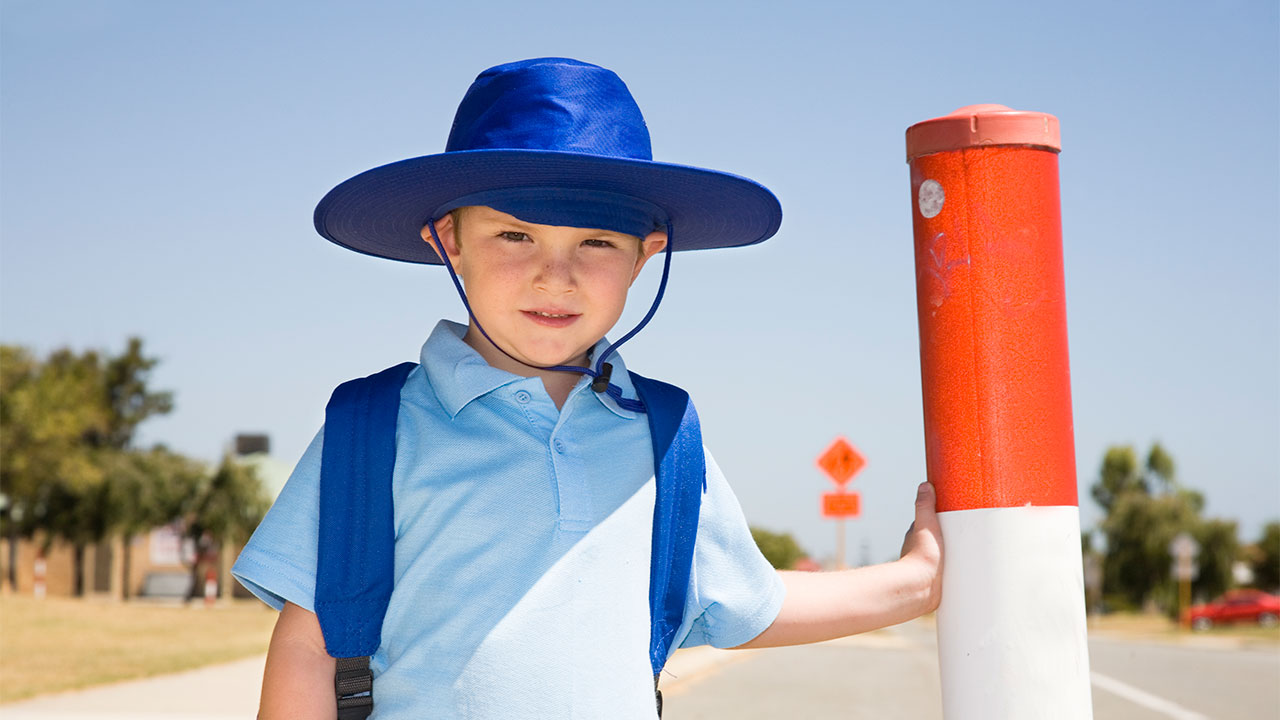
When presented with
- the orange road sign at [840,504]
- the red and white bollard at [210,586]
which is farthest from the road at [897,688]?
the red and white bollard at [210,586]

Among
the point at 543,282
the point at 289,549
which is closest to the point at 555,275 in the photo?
the point at 543,282

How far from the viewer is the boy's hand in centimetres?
185

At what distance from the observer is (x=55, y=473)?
116 ft

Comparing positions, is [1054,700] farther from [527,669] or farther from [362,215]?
[362,215]

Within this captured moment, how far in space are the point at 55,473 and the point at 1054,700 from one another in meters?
38.3

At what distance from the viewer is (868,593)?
6.33 ft

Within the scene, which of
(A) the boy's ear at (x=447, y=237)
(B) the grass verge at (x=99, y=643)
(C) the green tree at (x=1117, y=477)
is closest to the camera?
(A) the boy's ear at (x=447, y=237)

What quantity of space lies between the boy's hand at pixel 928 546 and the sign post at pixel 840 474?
14.9m

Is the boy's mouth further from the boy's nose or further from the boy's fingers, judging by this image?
the boy's fingers

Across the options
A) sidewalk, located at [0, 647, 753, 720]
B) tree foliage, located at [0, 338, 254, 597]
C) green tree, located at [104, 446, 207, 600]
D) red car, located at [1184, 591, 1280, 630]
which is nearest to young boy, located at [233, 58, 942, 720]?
sidewalk, located at [0, 647, 753, 720]

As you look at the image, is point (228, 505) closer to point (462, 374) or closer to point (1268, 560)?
point (462, 374)

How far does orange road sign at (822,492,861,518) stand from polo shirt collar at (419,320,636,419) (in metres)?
15.0

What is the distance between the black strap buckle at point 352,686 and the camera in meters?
1.70

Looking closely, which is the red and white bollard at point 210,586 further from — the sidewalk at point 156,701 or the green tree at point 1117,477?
the green tree at point 1117,477
